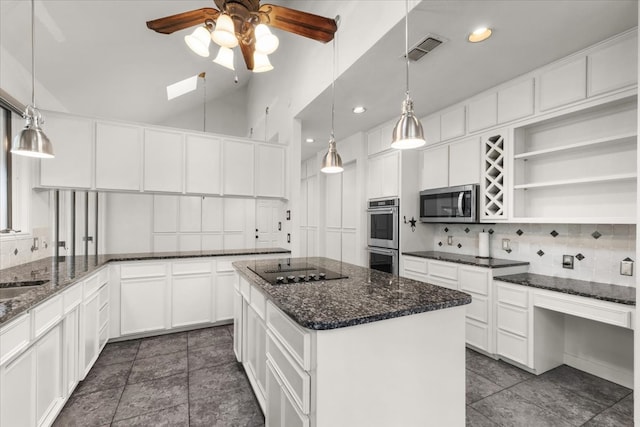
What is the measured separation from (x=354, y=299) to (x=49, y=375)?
1.95 metres

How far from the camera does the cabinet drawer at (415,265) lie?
347cm

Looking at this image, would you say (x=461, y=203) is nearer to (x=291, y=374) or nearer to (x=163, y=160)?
(x=291, y=374)

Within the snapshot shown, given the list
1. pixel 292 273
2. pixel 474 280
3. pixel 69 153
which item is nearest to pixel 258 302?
pixel 292 273

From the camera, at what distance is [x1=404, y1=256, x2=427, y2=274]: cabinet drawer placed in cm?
347

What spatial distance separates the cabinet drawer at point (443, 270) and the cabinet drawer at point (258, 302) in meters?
2.13

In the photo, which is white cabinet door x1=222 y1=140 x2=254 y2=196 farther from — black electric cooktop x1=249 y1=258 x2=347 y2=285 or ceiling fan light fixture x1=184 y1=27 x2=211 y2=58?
ceiling fan light fixture x1=184 y1=27 x2=211 y2=58

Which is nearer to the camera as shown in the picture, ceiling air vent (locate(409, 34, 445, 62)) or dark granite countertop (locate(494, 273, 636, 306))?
dark granite countertop (locate(494, 273, 636, 306))

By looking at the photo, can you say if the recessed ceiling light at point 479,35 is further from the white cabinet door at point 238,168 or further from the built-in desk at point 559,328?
the white cabinet door at point 238,168

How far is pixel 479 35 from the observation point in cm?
218

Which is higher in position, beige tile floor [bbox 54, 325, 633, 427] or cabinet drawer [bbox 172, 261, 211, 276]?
cabinet drawer [bbox 172, 261, 211, 276]

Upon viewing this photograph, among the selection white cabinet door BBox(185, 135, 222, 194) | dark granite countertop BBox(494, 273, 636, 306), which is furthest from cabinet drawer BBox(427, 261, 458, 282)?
white cabinet door BBox(185, 135, 222, 194)

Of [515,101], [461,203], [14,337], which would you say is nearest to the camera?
[14,337]

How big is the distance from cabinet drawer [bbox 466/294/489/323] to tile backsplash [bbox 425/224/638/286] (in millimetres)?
623

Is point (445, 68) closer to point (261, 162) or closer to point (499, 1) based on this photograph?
point (499, 1)
